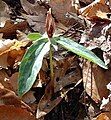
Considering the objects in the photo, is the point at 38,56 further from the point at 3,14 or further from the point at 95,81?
the point at 3,14

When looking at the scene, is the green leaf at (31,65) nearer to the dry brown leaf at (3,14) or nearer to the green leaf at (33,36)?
the green leaf at (33,36)

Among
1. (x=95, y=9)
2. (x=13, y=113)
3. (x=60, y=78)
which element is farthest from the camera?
(x=95, y=9)

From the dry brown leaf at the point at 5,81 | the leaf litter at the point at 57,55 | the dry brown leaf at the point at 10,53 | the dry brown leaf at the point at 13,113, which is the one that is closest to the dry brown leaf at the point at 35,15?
the leaf litter at the point at 57,55

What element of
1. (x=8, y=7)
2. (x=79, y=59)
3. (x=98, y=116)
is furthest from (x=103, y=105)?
(x=8, y=7)

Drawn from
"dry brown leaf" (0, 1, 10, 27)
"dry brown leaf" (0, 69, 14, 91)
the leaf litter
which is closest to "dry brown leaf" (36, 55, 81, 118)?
the leaf litter

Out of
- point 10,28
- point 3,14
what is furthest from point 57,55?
point 3,14

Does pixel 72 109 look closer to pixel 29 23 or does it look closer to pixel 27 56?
pixel 27 56

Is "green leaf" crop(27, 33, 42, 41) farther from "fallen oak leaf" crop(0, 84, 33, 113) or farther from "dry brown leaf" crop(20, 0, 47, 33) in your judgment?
"dry brown leaf" crop(20, 0, 47, 33)
